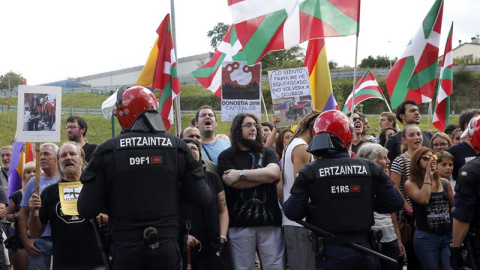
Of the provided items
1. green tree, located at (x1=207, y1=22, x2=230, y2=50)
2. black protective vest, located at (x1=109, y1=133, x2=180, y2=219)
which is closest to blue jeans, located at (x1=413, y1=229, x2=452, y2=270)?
black protective vest, located at (x1=109, y1=133, x2=180, y2=219)

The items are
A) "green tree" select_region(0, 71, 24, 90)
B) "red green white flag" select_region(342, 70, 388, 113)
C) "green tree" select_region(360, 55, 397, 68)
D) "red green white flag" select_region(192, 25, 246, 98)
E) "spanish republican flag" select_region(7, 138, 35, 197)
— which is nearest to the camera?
"spanish republican flag" select_region(7, 138, 35, 197)

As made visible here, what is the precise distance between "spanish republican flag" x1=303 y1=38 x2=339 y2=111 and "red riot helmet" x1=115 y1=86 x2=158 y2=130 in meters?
3.98

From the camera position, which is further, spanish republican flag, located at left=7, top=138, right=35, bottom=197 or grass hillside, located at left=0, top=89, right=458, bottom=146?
grass hillside, located at left=0, top=89, right=458, bottom=146

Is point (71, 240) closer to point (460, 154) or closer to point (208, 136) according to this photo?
point (208, 136)

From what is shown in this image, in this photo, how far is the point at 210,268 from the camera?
6.05m

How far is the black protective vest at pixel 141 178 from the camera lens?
4.59m

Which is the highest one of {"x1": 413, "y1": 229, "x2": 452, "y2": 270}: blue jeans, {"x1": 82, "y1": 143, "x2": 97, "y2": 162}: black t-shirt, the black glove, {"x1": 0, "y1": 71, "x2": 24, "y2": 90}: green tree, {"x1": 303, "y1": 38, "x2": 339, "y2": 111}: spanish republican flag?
{"x1": 0, "y1": 71, "x2": 24, "y2": 90}: green tree

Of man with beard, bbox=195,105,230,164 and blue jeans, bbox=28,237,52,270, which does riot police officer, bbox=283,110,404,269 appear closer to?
man with beard, bbox=195,105,230,164

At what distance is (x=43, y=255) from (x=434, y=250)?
4.20 meters

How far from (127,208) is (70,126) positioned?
435cm

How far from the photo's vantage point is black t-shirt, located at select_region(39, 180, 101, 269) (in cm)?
569

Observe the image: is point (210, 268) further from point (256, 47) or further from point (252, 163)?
point (256, 47)

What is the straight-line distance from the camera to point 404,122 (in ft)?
28.4

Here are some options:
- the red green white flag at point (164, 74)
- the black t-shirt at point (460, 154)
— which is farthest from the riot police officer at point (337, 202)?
the red green white flag at point (164, 74)
